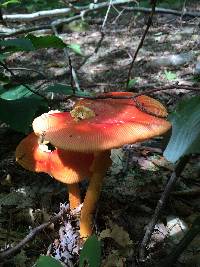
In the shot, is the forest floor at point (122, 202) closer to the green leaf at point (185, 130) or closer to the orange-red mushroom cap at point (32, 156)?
the orange-red mushroom cap at point (32, 156)

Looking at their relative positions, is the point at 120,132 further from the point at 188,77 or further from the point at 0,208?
the point at 188,77

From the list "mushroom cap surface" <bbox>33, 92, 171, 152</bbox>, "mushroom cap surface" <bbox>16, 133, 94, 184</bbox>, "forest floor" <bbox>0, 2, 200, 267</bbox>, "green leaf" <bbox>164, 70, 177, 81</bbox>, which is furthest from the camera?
"green leaf" <bbox>164, 70, 177, 81</bbox>

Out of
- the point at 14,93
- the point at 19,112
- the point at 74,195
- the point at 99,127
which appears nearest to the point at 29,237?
the point at 74,195

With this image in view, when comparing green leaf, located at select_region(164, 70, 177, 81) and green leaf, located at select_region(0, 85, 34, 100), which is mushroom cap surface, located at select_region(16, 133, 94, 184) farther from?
green leaf, located at select_region(164, 70, 177, 81)

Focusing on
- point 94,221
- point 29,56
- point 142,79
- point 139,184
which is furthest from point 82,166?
point 29,56

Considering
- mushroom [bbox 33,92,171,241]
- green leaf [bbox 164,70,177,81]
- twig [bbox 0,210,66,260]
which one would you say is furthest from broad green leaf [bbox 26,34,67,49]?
green leaf [bbox 164,70,177,81]

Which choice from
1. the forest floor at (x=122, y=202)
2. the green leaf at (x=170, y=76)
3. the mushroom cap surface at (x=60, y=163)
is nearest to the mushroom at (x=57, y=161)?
the mushroom cap surface at (x=60, y=163)

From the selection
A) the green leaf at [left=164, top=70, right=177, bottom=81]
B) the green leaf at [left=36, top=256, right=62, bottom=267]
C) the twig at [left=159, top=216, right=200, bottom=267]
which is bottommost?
the green leaf at [left=164, top=70, right=177, bottom=81]

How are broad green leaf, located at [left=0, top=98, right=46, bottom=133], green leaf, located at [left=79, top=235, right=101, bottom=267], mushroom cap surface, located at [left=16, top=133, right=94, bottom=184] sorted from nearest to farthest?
1. green leaf, located at [left=79, top=235, right=101, bottom=267]
2. mushroom cap surface, located at [left=16, top=133, right=94, bottom=184]
3. broad green leaf, located at [left=0, top=98, right=46, bottom=133]
